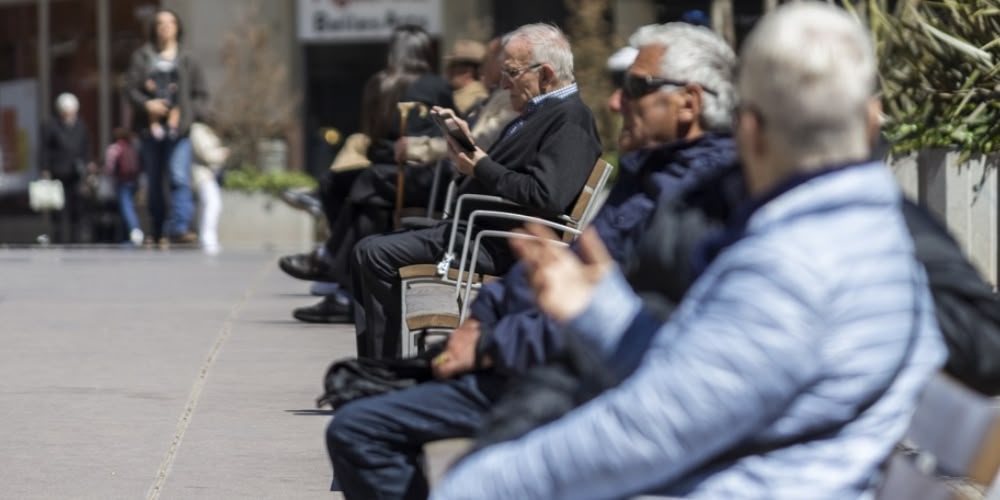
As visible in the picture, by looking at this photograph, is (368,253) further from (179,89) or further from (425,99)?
(179,89)

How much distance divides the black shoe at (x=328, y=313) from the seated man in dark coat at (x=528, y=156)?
9.30ft

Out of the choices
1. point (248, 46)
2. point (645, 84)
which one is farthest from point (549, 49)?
point (248, 46)

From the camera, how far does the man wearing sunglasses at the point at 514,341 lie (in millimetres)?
4016

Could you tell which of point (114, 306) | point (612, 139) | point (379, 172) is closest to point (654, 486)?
point (379, 172)

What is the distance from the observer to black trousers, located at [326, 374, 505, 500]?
402cm

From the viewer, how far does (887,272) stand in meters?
2.74

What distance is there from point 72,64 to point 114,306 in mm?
15322

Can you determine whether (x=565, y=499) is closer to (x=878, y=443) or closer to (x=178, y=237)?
(x=878, y=443)

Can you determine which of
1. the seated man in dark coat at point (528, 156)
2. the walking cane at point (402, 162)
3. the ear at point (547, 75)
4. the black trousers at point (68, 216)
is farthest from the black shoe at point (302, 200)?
the black trousers at point (68, 216)

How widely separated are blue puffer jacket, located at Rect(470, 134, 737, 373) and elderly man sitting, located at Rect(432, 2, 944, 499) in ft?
3.23

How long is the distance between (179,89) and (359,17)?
350 inches

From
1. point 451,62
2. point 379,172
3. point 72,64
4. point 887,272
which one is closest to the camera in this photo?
point 887,272

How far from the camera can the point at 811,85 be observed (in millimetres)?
2686

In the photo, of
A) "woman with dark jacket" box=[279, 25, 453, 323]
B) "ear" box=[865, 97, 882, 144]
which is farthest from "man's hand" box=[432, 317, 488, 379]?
"woman with dark jacket" box=[279, 25, 453, 323]
